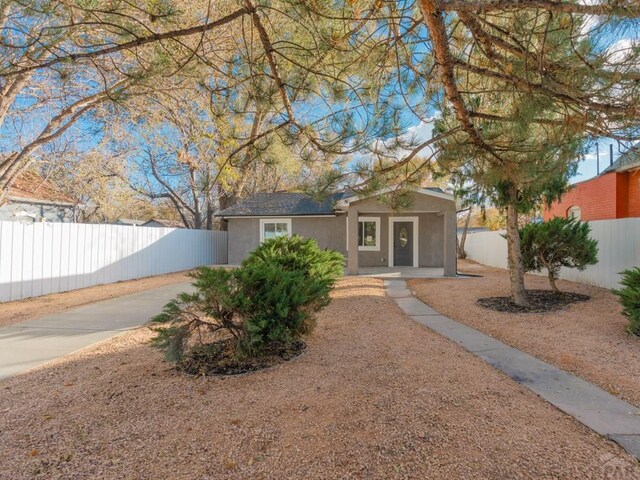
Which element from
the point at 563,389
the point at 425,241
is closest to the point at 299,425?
the point at 563,389

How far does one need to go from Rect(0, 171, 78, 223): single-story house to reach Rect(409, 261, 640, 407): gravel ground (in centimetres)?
1526

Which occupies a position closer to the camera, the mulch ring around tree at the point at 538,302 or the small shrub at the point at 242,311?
→ the small shrub at the point at 242,311

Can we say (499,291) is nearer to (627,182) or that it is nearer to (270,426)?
(270,426)

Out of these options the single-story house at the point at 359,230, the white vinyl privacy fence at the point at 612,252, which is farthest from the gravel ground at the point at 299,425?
the single-story house at the point at 359,230

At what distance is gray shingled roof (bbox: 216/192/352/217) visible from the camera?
15.8 m

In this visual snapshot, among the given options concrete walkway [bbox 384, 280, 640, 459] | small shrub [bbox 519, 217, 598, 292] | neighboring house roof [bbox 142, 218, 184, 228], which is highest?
neighboring house roof [bbox 142, 218, 184, 228]

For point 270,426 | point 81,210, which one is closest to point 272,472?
point 270,426

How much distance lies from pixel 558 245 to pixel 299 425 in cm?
Answer: 736

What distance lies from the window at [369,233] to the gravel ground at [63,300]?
740 centimetres

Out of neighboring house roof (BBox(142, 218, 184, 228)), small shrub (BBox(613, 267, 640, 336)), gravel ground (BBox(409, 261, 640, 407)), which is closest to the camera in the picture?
gravel ground (BBox(409, 261, 640, 407))

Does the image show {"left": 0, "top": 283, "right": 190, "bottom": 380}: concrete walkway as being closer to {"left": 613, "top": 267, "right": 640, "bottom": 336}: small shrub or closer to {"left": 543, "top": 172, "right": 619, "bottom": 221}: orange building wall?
{"left": 613, "top": 267, "right": 640, "bottom": 336}: small shrub

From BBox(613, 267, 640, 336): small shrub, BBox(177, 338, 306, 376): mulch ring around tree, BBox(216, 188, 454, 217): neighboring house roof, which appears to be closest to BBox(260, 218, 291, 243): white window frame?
BBox(216, 188, 454, 217): neighboring house roof

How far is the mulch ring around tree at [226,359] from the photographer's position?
3818mm

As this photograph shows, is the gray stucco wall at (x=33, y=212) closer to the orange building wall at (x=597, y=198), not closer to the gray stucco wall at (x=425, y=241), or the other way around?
the gray stucco wall at (x=425, y=241)
